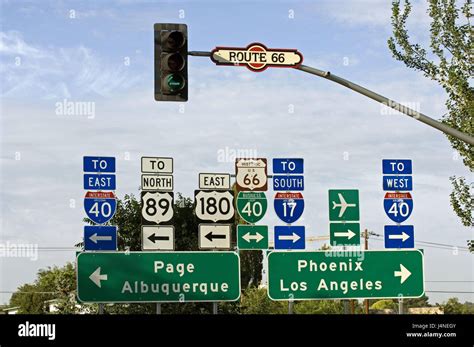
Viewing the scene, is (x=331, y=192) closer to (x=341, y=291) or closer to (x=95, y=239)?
(x=341, y=291)

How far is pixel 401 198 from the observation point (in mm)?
27281

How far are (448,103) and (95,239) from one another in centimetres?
1422

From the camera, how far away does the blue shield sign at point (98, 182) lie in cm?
2700

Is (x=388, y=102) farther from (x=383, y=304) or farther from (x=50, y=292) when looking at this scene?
(x=383, y=304)

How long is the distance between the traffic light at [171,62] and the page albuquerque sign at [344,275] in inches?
298

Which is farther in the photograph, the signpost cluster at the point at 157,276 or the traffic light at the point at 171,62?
the signpost cluster at the point at 157,276

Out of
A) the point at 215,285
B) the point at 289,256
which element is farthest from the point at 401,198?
the point at 215,285

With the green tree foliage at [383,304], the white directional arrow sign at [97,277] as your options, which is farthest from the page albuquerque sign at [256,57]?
the green tree foliage at [383,304]

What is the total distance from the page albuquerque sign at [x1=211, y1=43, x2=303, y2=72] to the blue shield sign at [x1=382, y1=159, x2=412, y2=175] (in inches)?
334

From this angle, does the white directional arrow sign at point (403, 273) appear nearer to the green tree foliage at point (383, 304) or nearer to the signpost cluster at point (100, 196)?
the signpost cluster at point (100, 196)

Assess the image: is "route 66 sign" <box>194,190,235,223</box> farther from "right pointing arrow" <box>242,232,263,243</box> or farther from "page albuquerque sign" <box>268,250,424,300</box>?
"page albuquerque sign" <box>268,250,424,300</box>

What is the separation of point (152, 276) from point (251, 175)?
17.6ft

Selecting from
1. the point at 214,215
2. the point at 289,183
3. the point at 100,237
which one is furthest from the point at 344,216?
the point at 100,237
